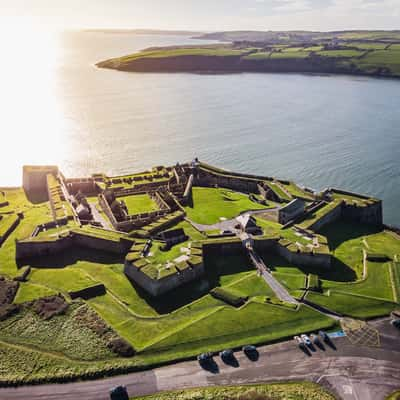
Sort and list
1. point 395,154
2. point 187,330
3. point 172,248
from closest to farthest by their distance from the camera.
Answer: point 187,330 < point 172,248 < point 395,154

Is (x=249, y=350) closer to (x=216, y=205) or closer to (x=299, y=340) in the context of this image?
(x=299, y=340)

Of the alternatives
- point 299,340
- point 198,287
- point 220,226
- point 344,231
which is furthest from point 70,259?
point 344,231

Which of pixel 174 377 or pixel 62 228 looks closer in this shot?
pixel 174 377

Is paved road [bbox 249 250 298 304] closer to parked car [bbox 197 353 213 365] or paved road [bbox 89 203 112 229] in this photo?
parked car [bbox 197 353 213 365]

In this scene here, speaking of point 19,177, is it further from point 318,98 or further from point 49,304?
point 318,98

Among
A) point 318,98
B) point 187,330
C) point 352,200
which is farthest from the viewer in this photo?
point 318,98

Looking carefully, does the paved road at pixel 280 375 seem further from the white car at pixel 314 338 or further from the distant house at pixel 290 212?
the distant house at pixel 290 212

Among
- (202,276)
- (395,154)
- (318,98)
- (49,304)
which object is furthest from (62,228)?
(318,98)

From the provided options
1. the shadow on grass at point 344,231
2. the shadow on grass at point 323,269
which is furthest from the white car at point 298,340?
the shadow on grass at point 344,231
